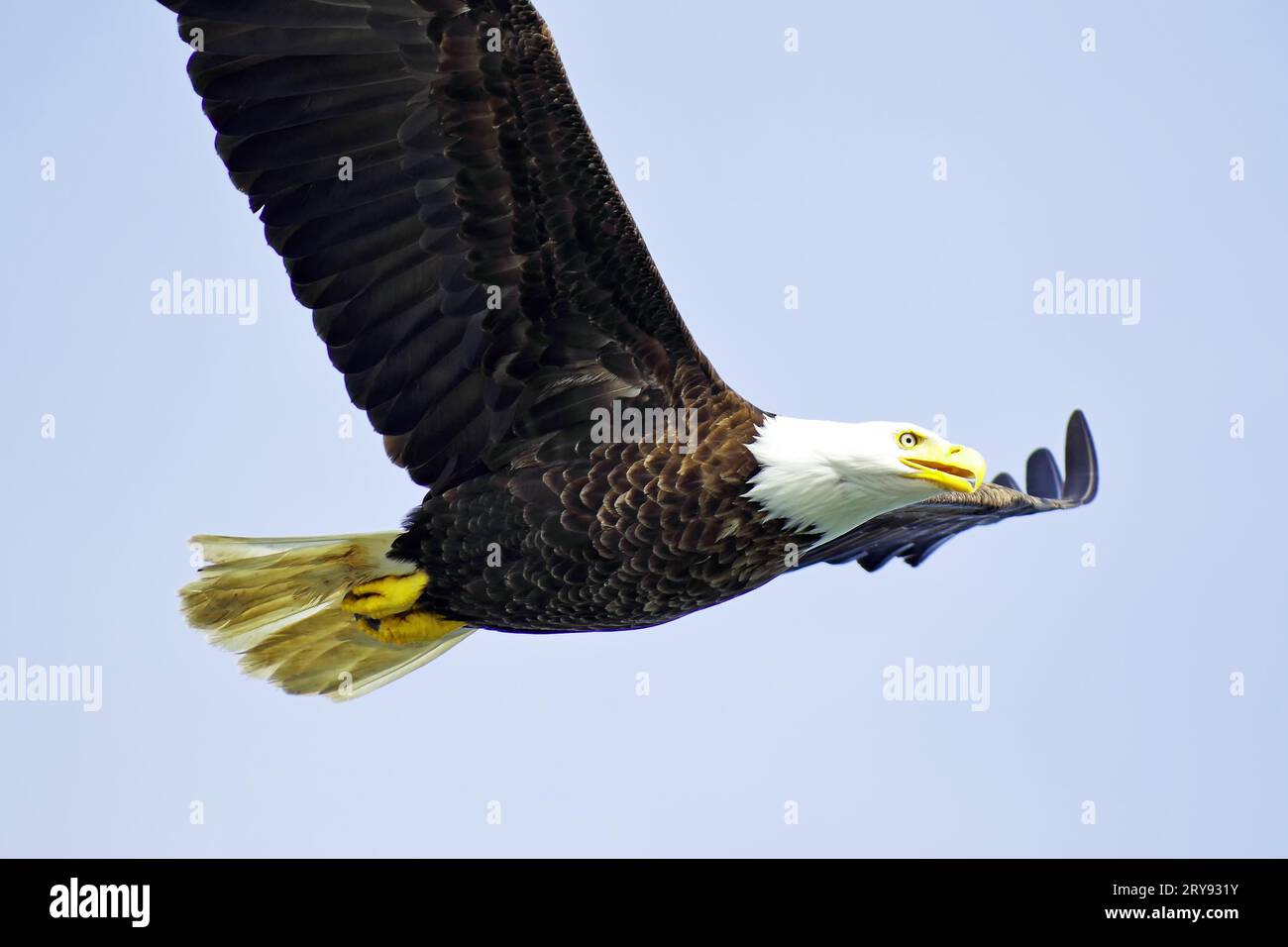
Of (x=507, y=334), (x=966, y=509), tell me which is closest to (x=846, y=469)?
(x=507, y=334)

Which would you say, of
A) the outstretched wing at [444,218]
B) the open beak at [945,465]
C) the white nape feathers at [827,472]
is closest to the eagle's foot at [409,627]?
the outstretched wing at [444,218]

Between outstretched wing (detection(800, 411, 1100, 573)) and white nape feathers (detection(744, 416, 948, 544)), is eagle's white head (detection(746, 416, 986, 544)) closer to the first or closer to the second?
white nape feathers (detection(744, 416, 948, 544))

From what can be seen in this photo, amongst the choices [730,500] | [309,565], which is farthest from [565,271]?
[309,565]

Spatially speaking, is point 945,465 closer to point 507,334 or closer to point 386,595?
point 507,334

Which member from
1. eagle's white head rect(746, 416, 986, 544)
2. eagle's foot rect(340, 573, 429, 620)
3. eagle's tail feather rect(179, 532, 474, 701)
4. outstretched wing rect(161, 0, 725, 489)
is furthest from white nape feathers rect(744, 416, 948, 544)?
eagle's tail feather rect(179, 532, 474, 701)

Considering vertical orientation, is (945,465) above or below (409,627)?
above

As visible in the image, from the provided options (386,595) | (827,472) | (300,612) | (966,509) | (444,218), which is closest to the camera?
(444,218)
